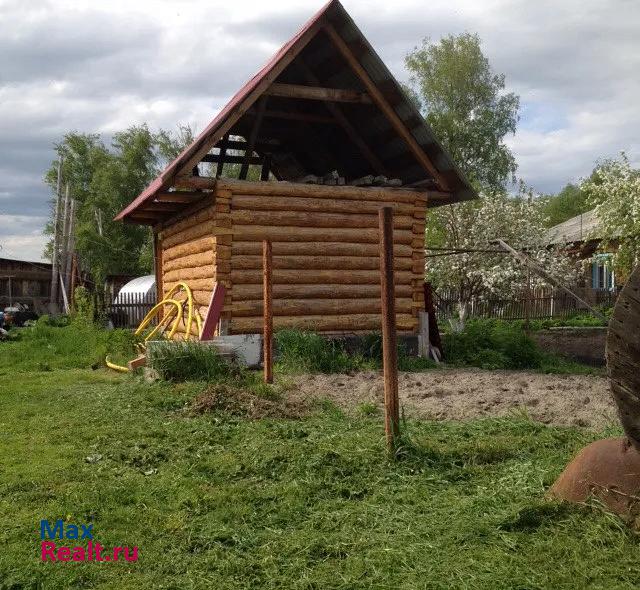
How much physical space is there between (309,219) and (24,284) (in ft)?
81.8

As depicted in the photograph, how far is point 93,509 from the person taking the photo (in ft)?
14.8

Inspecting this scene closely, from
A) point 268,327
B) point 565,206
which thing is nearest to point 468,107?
point 268,327

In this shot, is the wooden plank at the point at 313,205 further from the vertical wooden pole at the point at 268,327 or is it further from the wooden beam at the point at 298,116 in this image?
the vertical wooden pole at the point at 268,327

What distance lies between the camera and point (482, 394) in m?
8.32

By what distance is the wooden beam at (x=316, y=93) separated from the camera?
1177 cm

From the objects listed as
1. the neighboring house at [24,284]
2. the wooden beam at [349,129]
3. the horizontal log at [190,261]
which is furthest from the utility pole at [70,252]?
the wooden beam at [349,129]

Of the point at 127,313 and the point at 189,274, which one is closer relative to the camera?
the point at 189,274

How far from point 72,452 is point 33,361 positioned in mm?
8278

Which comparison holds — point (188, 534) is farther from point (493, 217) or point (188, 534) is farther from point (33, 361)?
point (493, 217)

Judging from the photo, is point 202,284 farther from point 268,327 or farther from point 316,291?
point 268,327

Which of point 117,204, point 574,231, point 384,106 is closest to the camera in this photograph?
point 384,106

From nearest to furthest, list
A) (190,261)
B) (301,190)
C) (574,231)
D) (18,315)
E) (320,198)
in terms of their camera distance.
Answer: (301,190) < (320,198) < (190,261) < (18,315) < (574,231)

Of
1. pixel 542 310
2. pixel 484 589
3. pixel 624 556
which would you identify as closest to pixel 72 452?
pixel 484 589

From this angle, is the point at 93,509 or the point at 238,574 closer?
the point at 238,574
